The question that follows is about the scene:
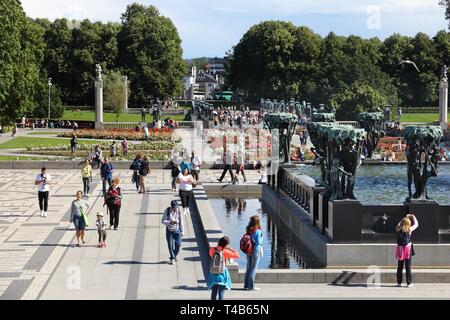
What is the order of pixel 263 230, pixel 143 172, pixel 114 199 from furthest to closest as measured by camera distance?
pixel 143 172 < pixel 263 230 < pixel 114 199

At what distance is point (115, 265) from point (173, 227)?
4.61ft

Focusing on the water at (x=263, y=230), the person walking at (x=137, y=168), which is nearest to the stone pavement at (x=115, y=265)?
the water at (x=263, y=230)

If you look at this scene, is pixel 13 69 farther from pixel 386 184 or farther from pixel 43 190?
pixel 386 184

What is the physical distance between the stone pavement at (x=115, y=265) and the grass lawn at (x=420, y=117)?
210ft

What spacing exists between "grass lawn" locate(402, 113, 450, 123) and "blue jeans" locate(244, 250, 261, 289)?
7273cm

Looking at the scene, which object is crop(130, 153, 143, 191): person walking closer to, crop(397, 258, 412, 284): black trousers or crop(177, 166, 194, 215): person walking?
crop(177, 166, 194, 215): person walking

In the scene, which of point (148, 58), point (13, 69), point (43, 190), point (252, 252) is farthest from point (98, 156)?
point (148, 58)

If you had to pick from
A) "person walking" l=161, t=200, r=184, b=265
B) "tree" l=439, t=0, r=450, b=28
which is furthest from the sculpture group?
"tree" l=439, t=0, r=450, b=28

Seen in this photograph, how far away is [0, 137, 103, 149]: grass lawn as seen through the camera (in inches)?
2237

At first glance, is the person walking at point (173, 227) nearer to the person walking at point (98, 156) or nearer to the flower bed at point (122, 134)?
the person walking at point (98, 156)

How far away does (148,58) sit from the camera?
355 feet

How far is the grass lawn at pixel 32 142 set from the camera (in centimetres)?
5681
